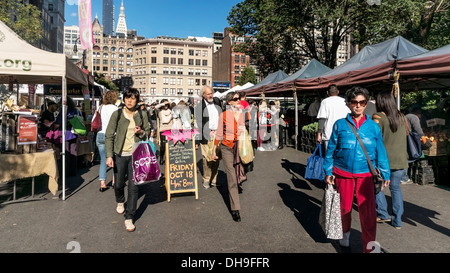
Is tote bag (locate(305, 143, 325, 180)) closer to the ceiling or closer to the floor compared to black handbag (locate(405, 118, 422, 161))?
closer to the floor

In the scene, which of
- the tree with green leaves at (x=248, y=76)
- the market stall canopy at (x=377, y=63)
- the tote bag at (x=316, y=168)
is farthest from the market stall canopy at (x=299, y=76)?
the tree with green leaves at (x=248, y=76)

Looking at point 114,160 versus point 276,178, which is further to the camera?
point 276,178

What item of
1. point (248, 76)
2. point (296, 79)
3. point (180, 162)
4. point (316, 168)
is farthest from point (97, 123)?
point (248, 76)

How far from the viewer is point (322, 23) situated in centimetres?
1992

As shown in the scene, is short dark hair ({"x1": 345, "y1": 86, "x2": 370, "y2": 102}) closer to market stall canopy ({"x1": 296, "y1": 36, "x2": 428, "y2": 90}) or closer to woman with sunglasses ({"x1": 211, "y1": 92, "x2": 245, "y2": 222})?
woman with sunglasses ({"x1": 211, "y1": 92, "x2": 245, "y2": 222})

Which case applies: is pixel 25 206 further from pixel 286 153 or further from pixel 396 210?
pixel 286 153

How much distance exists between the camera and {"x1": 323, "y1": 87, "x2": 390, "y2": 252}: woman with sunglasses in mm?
3235

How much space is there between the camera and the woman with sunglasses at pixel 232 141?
185 inches

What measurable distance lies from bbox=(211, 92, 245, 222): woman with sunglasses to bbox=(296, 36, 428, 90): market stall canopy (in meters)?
4.48

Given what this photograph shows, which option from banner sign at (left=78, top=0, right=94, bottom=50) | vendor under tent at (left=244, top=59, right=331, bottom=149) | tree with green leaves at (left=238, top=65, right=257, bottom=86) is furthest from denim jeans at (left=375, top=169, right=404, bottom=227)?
tree with green leaves at (left=238, top=65, right=257, bottom=86)

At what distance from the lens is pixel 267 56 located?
24.7m

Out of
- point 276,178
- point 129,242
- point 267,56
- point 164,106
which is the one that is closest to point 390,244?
point 129,242

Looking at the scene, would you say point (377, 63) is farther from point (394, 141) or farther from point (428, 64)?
point (394, 141)
